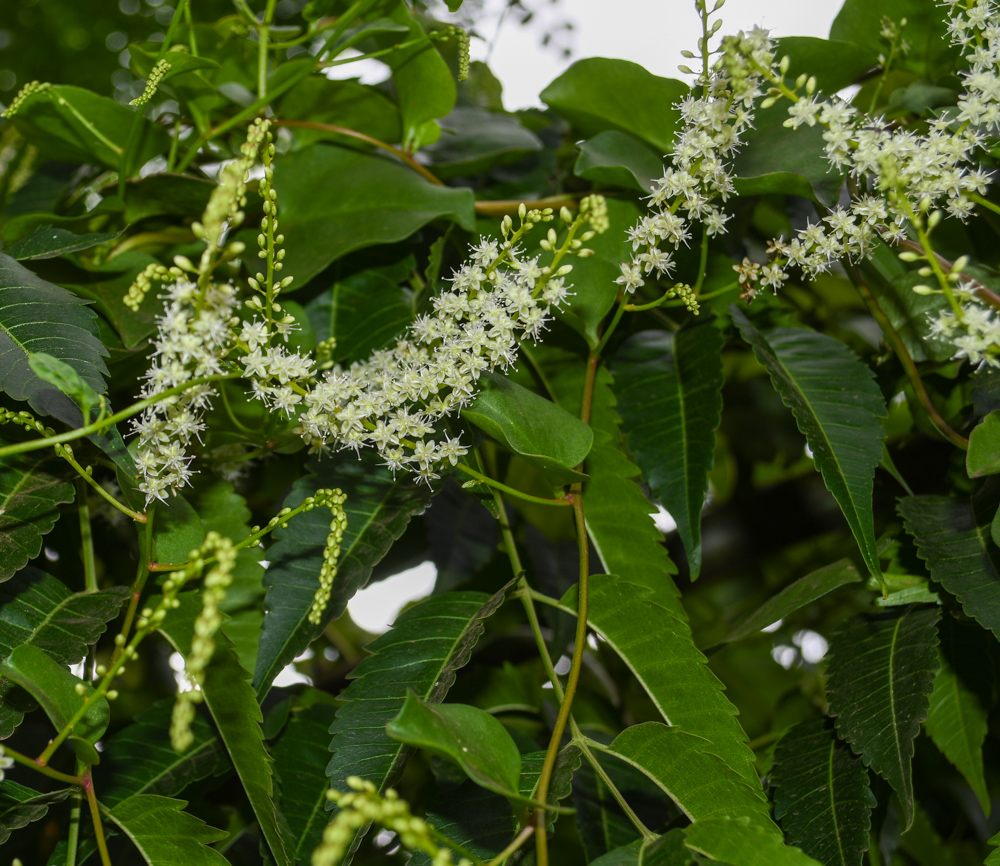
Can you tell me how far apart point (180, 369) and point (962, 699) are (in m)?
0.55

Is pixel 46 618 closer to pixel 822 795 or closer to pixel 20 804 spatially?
pixel 20 804

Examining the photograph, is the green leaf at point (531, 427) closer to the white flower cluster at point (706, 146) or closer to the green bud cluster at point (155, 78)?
the white flower cluster at point (706, 146)

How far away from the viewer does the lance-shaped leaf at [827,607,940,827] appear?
47 centimetres

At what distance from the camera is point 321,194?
0.62m

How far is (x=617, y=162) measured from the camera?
0.58m

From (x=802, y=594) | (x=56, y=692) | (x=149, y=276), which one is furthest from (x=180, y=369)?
(x=802, y=594)

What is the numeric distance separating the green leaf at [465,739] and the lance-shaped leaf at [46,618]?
0.23 meters

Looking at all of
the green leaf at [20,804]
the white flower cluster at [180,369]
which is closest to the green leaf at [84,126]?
the white flower cluster at [180,369]

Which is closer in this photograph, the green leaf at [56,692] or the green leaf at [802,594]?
the green leaf at [56,692]

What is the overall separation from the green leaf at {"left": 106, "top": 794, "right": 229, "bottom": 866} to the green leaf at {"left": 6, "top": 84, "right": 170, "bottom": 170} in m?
0.47

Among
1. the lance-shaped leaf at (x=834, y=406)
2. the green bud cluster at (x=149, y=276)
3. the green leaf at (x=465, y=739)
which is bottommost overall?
the green leaf at (x=465, y=739)

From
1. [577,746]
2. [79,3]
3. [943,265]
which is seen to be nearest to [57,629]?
[577,746]

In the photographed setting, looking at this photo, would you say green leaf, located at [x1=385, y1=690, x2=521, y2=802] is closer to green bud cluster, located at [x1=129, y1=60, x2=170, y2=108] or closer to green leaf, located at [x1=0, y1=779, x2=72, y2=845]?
green leaf, located at [x1=0, y1=779, x2=72, y2=845]

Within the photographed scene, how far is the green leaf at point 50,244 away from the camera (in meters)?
0.51
